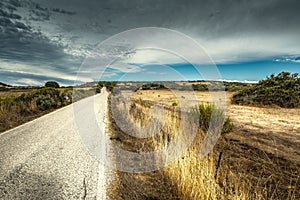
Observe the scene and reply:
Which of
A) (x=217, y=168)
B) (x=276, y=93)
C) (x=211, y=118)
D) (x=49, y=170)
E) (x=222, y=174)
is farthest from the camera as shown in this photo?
(x=276, y=93)

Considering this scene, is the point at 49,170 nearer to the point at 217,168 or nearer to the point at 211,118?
the point at 217,168

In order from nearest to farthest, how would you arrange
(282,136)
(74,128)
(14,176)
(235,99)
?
(14,176) < (282,136) < (74,128) < (235,99)

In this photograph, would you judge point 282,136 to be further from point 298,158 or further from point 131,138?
point 131,138

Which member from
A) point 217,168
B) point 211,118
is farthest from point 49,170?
point 211,118

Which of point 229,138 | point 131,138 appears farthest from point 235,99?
point 131,138

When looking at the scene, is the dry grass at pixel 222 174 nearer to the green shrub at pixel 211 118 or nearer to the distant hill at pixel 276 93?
the green shrub at pixel 211 118

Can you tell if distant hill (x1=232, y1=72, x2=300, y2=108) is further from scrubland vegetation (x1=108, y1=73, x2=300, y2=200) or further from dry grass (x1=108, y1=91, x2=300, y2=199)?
dry grass (x1=108, y1=91, x2=300, y2=199)

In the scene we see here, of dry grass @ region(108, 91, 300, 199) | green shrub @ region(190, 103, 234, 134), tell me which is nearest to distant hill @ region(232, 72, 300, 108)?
dry grass @ region(108, 91, 300, 199)

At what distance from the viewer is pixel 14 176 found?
173 inches

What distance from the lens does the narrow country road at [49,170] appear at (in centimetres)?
375

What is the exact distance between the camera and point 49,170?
4766 mm

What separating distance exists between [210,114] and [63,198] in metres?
5.67

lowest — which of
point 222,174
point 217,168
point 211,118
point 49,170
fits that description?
point 49,170

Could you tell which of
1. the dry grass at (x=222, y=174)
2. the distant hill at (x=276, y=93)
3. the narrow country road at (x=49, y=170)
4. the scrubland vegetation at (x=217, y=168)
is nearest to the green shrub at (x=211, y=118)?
the scrubland vegetation at (x=217, y=168)
